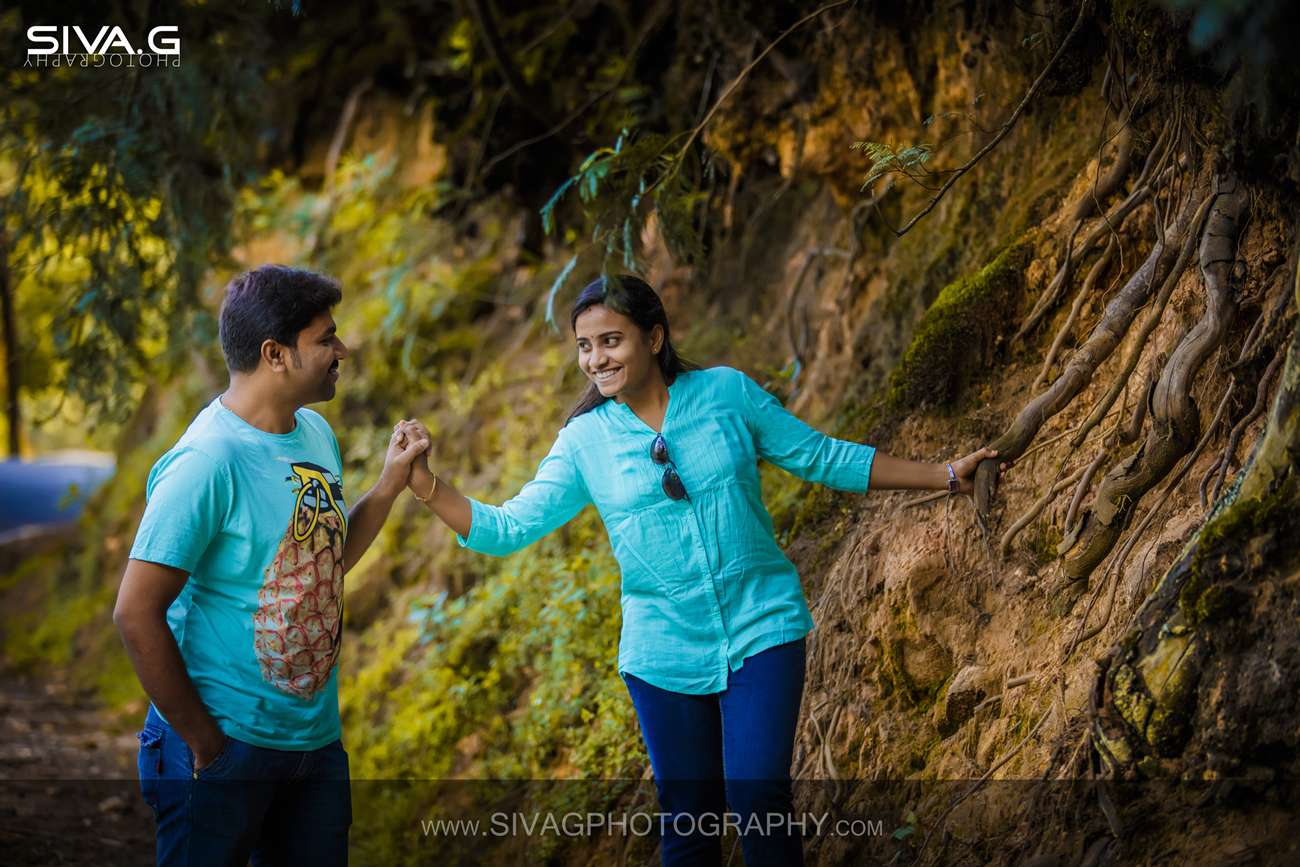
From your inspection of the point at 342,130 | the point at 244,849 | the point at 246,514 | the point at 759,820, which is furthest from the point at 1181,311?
the point at 342,130

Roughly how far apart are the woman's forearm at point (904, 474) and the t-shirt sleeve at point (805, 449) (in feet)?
0.12

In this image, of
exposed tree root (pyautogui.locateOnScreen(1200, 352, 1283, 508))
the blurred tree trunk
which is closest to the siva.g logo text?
the blurred tree trunk

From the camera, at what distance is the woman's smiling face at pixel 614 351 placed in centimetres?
378

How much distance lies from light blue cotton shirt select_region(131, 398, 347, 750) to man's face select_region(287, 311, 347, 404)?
20 cm

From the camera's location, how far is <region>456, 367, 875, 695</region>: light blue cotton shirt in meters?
3.56

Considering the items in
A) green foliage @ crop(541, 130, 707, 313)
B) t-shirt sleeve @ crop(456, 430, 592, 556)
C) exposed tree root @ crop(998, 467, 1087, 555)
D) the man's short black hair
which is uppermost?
green foliage @ crop(541, 130, 707, 313)

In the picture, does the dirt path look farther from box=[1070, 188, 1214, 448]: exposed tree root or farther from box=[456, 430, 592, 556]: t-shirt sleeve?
box=[1070, 188, 1214, 448]: exposed tree root

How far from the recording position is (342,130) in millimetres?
11117

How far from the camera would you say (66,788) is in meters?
7.42

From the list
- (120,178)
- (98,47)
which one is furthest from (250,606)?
(98,47)

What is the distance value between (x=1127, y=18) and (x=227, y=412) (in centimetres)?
358

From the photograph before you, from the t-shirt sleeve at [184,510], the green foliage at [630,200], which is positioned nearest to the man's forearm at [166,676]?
the t-shirt sleeve at [184,510]

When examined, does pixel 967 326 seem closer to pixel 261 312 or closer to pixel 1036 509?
pixel 1036 509

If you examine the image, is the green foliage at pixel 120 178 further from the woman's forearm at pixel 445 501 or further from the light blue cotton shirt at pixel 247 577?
the light blue cotton shirt at pixel 247 577
